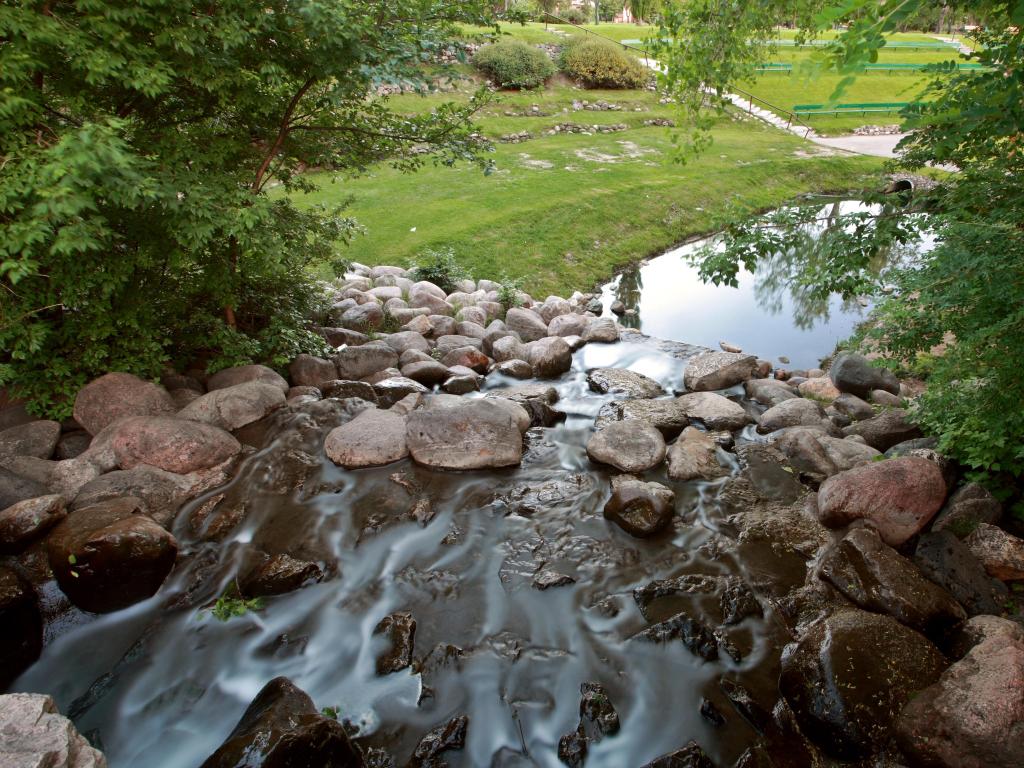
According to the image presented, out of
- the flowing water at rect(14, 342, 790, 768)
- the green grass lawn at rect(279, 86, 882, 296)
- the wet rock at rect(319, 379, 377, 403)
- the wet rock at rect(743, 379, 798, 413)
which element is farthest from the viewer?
the green grass lawn at rect(279, 86, 882, 296)

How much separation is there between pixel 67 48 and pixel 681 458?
8.13 meters

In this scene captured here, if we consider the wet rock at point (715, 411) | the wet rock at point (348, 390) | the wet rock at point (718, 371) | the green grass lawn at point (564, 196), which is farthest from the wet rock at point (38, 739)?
the green grass lawn at point (564, 196)

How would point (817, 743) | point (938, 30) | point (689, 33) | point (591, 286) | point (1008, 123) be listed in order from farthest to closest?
point (938, 30), point (591, 286), point (689, 33), point (817, 743), point (1008, 123)

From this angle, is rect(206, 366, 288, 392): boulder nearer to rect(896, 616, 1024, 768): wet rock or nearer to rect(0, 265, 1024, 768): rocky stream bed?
rect(0, 265, 1024, 768): rocky stream bed

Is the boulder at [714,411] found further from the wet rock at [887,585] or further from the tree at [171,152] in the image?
the tree at [171,152]

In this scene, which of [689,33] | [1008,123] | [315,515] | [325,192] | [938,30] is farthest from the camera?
[938,30]

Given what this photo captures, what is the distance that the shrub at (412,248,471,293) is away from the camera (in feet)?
49.9

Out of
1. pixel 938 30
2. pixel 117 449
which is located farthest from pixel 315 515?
pixel 938 30

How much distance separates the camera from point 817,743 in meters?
4.48

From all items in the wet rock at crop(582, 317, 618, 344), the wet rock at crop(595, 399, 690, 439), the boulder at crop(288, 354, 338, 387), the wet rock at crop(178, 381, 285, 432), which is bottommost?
the wet rock at crop(582, 317, 618, 344)

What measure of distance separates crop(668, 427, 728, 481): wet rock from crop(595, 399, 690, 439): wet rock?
1.56ft

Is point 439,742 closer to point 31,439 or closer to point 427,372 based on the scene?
point 31,439

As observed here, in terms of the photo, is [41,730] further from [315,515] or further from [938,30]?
[938,30]

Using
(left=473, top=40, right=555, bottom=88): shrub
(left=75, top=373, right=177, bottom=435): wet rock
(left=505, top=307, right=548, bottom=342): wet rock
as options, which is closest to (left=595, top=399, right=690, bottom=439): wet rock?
(left=505, top=307, right=548, bottom=342): wet rock
